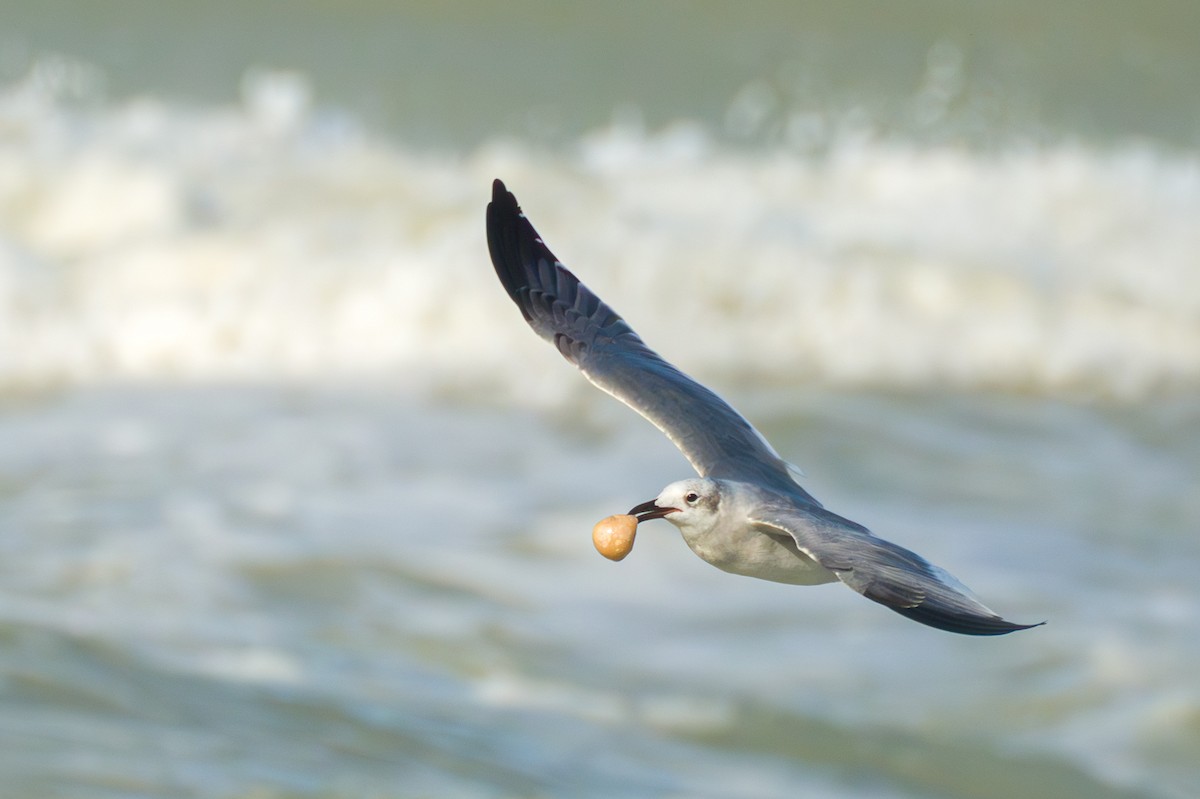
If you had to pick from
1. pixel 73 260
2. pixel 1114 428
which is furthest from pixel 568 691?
pixel 73 260

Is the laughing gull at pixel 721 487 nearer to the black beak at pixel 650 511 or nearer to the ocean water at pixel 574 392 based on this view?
the black beak at pixel 650 511

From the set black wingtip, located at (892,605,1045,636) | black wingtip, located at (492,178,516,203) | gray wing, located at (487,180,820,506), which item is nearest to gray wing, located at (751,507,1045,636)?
black wingtip, located at (892,605,1045,636)

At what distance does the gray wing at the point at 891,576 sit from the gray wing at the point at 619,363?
39cm

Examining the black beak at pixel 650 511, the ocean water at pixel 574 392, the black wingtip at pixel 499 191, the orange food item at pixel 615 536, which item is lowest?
the orange food item at pixel 615 536

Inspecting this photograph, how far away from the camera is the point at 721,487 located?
3.33 metres

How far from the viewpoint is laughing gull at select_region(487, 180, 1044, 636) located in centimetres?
295

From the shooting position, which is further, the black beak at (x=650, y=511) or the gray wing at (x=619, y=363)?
the gray wing at (x=619, y=363)

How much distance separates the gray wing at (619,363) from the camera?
12.3 feet

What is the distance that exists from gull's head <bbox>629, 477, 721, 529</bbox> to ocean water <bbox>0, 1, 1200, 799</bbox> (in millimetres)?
2686

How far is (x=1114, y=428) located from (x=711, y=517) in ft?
26.2

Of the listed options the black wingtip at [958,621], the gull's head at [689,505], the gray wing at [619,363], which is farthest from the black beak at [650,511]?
the black wingtip at [958,621]

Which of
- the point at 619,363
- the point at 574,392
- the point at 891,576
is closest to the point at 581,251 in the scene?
the point at 574,392

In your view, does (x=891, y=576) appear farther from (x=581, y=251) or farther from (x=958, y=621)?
(x=581, y=251)

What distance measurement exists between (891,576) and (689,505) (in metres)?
0.46
